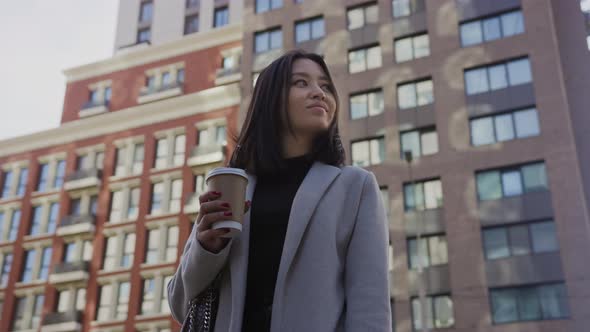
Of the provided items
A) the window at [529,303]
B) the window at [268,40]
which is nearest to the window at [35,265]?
the window at [268,40]

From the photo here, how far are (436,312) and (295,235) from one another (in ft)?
92.4

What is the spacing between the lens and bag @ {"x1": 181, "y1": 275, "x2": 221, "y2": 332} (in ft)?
Result: 9.18

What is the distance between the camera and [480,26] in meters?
34.0

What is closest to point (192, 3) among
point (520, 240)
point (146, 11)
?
point (146, 11)

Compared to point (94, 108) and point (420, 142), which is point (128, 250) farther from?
point (420, 142)

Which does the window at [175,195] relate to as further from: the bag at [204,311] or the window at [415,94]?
the bag at [204,311]

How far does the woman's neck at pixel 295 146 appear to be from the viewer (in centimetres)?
330

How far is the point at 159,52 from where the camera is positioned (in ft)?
145

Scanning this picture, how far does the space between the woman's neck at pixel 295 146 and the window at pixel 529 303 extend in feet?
88.8

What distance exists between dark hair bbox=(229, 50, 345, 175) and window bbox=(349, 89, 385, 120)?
31.6m

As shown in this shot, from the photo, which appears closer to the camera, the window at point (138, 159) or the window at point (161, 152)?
the window at point (161, 152)

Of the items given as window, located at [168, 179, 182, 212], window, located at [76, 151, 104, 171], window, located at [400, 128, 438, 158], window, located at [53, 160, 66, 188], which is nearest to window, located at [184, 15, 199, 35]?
window, located at [76, 151, 104, 171]

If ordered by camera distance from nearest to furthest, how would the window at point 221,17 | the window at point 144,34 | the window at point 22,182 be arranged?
1. the window at point 22,182
2. the window at point 221,17
3. the window at point 144,34

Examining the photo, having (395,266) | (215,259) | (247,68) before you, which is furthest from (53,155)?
(215,259)
